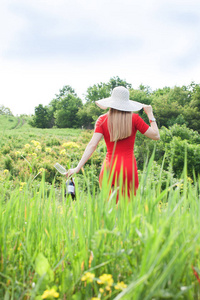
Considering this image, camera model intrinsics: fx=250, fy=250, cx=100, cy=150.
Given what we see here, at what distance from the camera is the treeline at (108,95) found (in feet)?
77.2

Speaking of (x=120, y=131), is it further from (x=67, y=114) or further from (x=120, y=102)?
(x=67, y=114)

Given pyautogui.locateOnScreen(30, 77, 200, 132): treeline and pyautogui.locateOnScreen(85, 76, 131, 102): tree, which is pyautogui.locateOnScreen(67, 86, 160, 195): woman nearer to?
pyautogui.locateOnScreen(30, 77, 200, 132): treeline

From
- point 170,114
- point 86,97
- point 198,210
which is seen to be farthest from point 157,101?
point 198,210

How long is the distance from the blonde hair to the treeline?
62.7 feet

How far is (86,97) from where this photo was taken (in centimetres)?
4284

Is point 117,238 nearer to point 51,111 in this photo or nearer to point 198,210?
point 198,210

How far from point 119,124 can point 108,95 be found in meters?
39.6

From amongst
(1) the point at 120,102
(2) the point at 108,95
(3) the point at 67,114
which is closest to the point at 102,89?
(2) the point at 108,95

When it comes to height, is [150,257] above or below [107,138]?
below


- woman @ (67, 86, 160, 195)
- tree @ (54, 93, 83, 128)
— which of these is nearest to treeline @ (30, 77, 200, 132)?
tree @ (54, 93, 83, 128)

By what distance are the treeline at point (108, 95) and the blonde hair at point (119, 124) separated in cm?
1911

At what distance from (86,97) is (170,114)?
2208 cm

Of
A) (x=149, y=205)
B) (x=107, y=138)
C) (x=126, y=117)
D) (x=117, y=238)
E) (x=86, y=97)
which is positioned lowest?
(x=117, y=238)

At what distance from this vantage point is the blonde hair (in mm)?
2314
